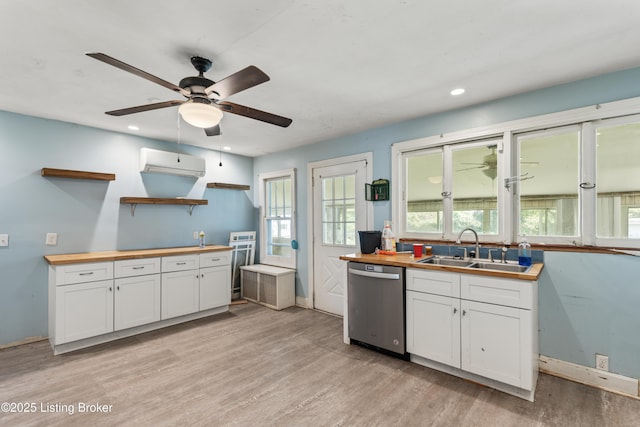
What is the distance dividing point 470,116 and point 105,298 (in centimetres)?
415

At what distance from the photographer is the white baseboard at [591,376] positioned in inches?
86.4

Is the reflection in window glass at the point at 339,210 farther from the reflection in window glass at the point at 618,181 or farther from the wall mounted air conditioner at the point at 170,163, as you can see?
the reflection in window glass at the point at 618,181

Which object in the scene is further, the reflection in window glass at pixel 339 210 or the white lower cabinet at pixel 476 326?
the reflection in window glass at pixel 339 210

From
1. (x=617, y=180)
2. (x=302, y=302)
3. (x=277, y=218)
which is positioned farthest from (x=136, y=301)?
(x=617, y=180)

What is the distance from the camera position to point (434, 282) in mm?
2545

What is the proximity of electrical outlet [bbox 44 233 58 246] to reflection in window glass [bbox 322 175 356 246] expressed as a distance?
3098mm

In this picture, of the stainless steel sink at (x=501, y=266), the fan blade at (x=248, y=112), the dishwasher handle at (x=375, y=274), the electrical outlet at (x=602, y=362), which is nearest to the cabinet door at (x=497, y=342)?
the stainless steel sink at (x=501, y=266)

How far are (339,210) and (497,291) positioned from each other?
7.23ft

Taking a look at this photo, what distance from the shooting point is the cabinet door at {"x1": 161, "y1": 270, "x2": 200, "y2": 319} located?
3564 mm

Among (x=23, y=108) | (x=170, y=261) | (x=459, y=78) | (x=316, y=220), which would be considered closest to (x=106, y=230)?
(x=170, y=261)

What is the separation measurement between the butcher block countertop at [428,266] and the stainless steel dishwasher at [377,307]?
0.05 m

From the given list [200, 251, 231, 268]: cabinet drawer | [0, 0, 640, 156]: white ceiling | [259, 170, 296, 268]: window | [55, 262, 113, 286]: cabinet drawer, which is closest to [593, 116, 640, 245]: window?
[0, 0, 640, 156]: white ceiling

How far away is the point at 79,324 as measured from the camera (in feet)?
9.66

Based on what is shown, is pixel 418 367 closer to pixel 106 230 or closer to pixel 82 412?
pixel 82 412
